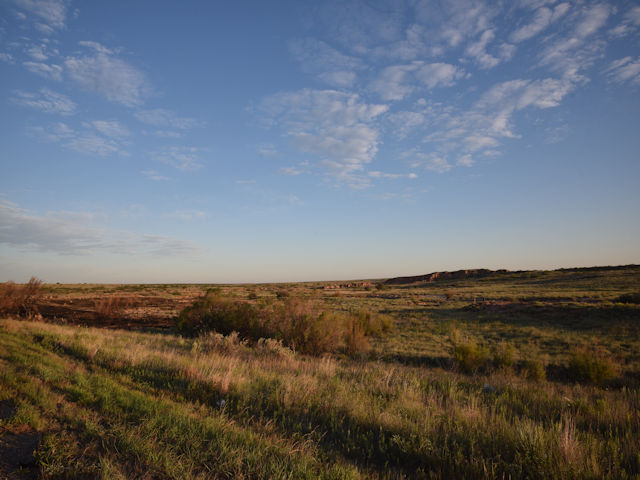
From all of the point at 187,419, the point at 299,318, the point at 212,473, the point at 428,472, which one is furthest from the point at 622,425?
the point at 299,318

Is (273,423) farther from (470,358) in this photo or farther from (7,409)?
(470,358)

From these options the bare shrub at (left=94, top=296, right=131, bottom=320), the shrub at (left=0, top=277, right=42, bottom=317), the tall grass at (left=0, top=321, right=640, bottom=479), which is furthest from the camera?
the bare shrub at (left=94, top=296, right=131, bottom=320)

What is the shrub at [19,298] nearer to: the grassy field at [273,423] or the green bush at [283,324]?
the green bush at [283,324]

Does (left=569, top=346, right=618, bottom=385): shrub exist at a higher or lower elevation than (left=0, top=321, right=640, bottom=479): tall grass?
lower

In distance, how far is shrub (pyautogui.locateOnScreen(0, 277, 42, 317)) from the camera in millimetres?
21781

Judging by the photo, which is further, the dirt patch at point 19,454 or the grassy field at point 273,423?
the grassy field at point 273,423

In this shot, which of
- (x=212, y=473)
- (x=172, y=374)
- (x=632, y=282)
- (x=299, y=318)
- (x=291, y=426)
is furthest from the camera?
(x=632, y=282)

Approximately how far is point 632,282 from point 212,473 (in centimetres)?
5744

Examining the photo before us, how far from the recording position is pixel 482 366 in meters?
13.0

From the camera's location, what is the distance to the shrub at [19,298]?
21781mm

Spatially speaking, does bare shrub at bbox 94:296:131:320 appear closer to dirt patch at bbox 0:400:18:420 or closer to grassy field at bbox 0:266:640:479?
grassy field at bbox 0:266:640:479

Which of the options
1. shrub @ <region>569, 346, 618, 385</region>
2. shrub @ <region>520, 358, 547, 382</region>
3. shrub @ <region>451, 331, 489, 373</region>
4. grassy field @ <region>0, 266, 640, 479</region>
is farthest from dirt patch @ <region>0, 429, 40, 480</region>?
shrub @ <region>569, 346, 618, 385</region>

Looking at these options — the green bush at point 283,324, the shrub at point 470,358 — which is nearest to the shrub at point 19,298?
the green bush at point 283,324

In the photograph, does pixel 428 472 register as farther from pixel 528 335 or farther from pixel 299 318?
pixel 528 335
